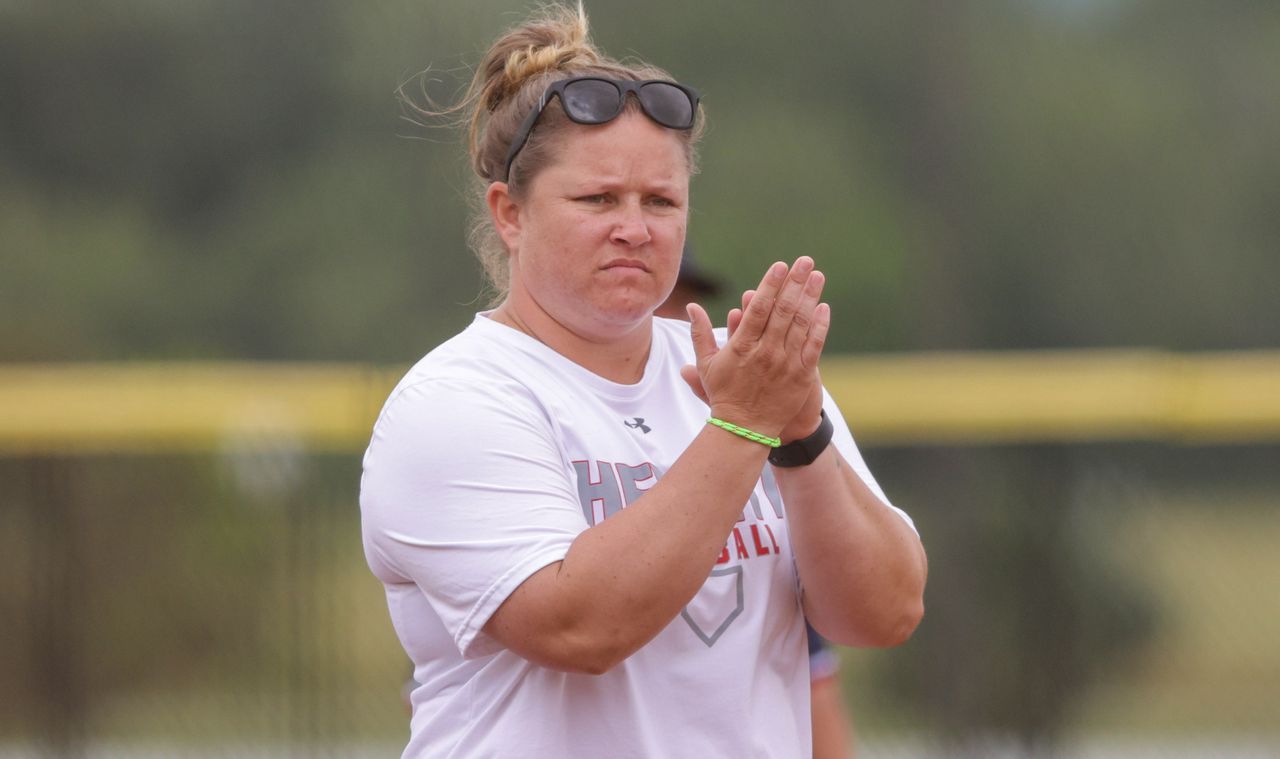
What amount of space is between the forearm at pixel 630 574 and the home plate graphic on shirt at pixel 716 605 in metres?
0.16

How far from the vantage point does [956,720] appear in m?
5.88

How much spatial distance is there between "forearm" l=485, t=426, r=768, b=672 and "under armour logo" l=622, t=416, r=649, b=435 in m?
0.24

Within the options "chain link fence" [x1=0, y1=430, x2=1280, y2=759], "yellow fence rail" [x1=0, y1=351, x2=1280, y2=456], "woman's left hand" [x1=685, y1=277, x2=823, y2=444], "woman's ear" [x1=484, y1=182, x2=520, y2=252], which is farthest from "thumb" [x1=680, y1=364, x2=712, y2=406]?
"chain link fence" [x1=0, y1=430, x2=1280, y2=759]

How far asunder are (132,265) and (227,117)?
1658 millimetres

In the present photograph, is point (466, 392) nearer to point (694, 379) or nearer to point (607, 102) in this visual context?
point (694, 379)

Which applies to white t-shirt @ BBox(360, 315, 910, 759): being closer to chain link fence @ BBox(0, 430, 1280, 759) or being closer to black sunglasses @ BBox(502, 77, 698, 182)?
black sunglasses @ BBox(502, 77, 698, 182)

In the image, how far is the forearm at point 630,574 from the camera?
174 cm

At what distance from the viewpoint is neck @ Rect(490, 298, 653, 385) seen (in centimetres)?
205

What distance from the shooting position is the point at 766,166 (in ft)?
40.7

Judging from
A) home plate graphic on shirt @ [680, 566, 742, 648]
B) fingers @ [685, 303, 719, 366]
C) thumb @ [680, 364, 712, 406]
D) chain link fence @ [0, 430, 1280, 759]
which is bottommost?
chain link fence @ [0, 430, 1280, 759]

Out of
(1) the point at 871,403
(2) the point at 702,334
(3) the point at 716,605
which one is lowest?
(1) the point at 871,403

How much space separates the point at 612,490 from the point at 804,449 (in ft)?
0.81

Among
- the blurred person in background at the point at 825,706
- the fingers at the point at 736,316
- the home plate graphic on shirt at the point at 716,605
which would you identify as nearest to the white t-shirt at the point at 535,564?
the home plate graphic on shirt at the point at 716,605

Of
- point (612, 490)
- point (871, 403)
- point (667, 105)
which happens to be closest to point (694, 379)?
point (612, 490)
